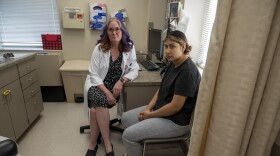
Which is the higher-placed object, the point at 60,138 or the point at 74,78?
the point at 74,78

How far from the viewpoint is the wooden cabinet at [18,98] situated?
69.1 inches

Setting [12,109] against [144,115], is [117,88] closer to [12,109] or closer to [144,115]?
[144,115]

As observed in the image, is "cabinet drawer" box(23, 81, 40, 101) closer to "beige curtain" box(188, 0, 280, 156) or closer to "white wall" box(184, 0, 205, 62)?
"white wall" box(184, 0, 205, 62)

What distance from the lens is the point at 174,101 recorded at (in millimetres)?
1315

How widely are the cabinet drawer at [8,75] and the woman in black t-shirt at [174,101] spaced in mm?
1251

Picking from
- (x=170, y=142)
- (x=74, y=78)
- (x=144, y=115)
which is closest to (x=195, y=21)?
(x=144, y=115)

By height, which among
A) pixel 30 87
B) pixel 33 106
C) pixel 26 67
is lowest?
pixel 33 106

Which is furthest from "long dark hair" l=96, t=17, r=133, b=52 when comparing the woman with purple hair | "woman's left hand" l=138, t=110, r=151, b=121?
"woman's left hand" l=138, t=110, r=151, b=121

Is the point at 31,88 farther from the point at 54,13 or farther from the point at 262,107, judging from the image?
the point at 262,107

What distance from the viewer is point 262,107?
0.70 m

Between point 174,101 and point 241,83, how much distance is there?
688 millimetres

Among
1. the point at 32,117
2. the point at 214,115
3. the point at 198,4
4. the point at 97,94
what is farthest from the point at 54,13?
the point at 214,115

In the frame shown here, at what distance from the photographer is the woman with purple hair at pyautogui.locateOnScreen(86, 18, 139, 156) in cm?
185

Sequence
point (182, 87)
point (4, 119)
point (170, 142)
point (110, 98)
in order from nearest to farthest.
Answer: point (182, 87) < point (170, 142) < point (4, 119) < point (110, 98)
